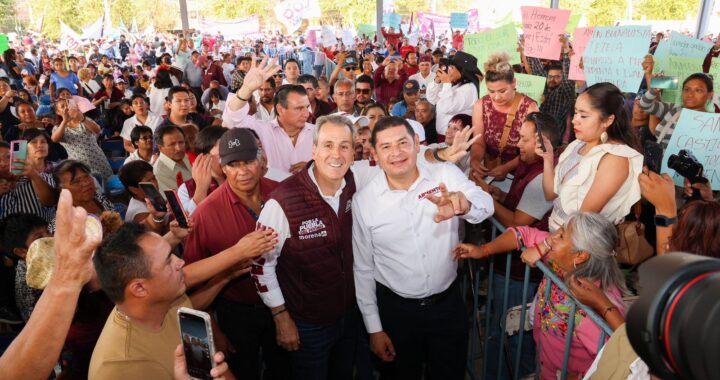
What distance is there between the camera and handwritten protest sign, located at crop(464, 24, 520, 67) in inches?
207

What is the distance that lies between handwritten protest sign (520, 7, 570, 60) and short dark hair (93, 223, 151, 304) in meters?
5.05

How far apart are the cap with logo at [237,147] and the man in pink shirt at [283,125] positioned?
1.16m

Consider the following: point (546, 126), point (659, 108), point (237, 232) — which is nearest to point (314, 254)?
point (237, 232)

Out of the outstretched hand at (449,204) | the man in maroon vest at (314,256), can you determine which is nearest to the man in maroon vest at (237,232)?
the man in maroon vest at (314,256)

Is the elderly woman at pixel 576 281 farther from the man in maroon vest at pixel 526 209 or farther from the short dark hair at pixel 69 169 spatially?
the short dark hair at pixel 69 169

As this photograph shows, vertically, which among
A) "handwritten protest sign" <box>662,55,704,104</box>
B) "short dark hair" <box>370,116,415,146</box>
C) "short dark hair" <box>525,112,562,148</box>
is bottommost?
"short dark hair" <box>525,112,562,148</box>

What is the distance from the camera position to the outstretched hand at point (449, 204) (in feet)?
7.59

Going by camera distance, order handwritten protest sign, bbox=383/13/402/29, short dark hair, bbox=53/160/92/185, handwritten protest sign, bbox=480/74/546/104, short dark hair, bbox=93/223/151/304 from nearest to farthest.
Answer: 1. short dark hair, bbox=93/223/151/304
2. short dark hair, bbox=53/160/92/185
3. handwritten protest sign, bbox=480/74/546/104
4. handwritten protest sign, bbox=383/13/402/29

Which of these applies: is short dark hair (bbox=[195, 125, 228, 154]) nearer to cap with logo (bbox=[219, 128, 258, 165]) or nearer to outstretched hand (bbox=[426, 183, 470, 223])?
cap with logo (bbox=[219, 128, 258, 165])

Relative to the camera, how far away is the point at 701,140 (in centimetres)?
355

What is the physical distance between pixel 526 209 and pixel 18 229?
317 cm

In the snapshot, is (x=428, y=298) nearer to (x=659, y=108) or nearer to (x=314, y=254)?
(x=314, y=254)

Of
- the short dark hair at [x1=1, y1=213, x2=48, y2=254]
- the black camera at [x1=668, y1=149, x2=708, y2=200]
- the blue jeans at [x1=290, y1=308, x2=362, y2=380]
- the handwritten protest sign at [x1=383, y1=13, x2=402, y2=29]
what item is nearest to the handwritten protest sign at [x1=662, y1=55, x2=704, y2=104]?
the black camera at [x1=668, y1=149, x2=708, y2=200]

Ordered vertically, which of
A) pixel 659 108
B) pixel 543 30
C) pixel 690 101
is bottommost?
pixel 659 108
